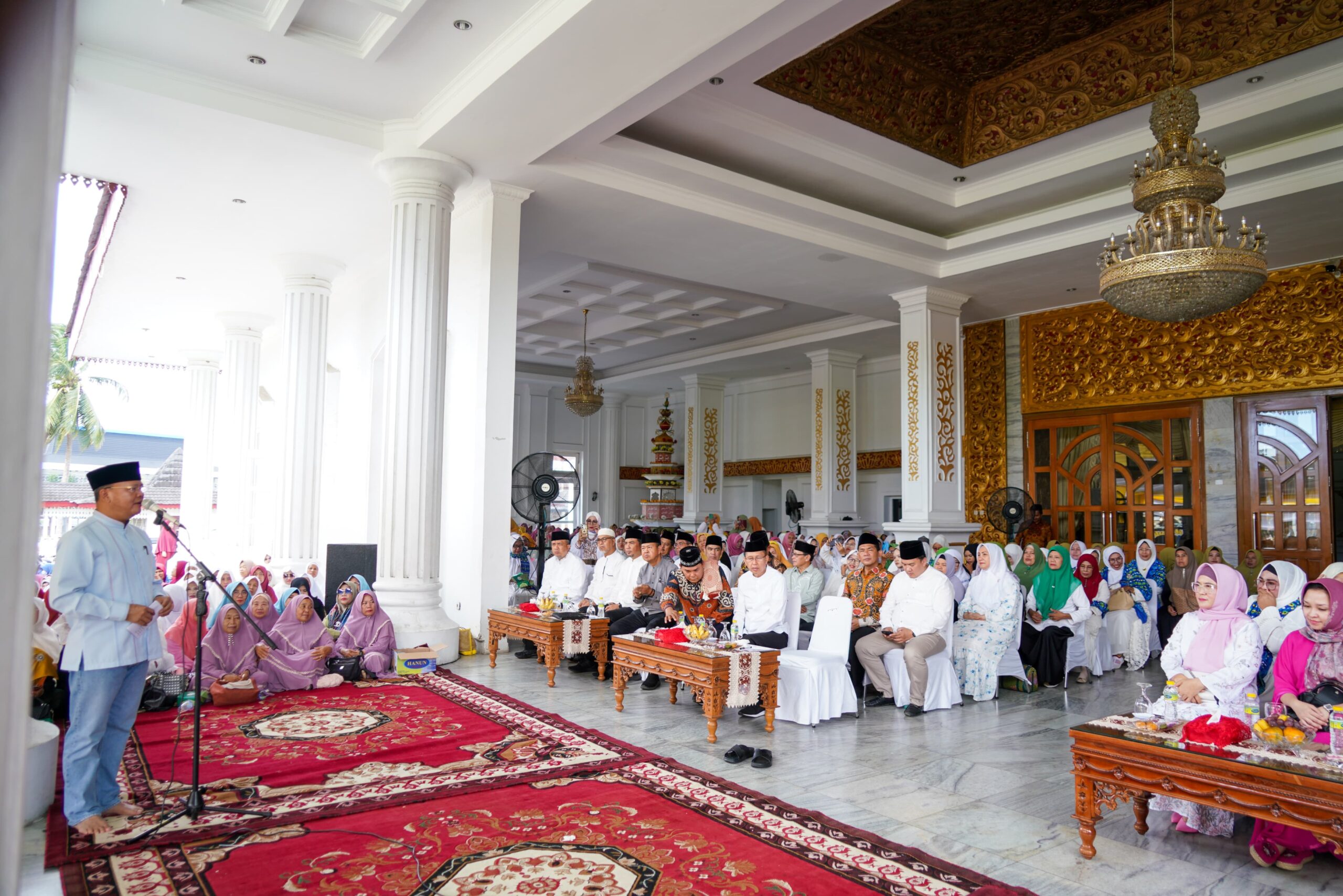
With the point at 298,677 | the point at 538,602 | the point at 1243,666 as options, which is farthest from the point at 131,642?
the point at 1243,666

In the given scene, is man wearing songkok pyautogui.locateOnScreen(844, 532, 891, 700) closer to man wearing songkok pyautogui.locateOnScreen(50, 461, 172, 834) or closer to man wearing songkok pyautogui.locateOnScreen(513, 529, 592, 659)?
man wearing songkok pyautogui.locateOnScreen(513, 529, 592, 659)

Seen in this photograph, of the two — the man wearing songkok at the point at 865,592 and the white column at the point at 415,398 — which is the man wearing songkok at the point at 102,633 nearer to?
the white column at the point at 415,398

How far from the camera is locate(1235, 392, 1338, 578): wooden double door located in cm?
838

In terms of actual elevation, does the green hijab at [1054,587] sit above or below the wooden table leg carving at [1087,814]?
above

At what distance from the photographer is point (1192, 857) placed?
3143mm

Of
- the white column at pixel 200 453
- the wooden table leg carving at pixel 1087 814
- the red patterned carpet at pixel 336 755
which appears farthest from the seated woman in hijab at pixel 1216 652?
Answer: the white column at pixel 200 453

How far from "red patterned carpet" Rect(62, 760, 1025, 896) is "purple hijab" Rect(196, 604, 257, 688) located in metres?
2.54

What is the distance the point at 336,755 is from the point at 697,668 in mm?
1893

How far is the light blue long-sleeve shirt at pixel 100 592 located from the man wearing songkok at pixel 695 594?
334 centimetres

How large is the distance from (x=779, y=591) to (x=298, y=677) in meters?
3.27

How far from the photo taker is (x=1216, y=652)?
12.0 ft

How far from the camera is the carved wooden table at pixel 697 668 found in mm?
4594

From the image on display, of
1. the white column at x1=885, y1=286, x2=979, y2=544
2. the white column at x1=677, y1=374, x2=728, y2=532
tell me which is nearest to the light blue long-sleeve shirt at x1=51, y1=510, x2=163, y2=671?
the white column at x1=885, y1=286, x2=979, y2=544

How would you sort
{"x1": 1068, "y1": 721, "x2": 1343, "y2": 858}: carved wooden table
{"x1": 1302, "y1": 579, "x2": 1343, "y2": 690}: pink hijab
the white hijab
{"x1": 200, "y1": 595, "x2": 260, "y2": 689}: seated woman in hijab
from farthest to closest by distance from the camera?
the white hijab < {"x1": 200, "y1": 595, "x2": 260, "y2": 689}: seated woman in hijab < {"x1": 1302, "y1": 579, "x2": 1343, "y2": 690}: pink hijab < {"x1": 1068, "y1": 721, "x2": 1343, "y2": 858}: carved wooden table
